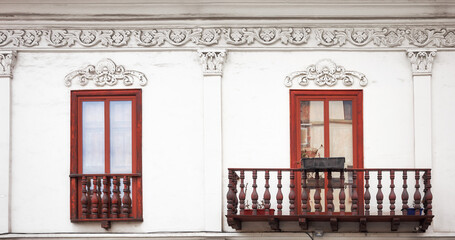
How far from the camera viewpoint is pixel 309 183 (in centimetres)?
1212

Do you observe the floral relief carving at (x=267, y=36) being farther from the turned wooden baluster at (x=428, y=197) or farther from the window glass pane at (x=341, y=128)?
the turned wooden baluster at (x=428, y=197)

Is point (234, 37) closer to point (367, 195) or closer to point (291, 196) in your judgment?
point (291, 196)

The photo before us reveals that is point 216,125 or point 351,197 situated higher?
point 216,125

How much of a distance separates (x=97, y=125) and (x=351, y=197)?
4.40 m

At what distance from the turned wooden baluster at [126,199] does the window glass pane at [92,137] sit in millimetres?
521

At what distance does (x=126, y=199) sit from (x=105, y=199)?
0.34 metres

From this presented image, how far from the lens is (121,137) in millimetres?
12234

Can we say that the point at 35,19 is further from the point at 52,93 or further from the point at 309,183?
the point at 309,183

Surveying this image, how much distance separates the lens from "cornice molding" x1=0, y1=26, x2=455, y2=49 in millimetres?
12188

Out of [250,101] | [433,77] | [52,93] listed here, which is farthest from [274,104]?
[52,93]

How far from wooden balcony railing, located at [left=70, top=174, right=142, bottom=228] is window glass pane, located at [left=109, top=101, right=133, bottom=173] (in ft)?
0.85

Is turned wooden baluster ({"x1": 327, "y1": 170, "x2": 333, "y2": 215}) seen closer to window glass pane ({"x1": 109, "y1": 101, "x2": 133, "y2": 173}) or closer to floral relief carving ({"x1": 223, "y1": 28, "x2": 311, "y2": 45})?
floral relief carving ({"x1": 223, "y1": 28, "x2": 311, "y2": 45})

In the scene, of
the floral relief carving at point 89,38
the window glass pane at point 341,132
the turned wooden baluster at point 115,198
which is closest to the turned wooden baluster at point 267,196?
the window glass pane at point 341,132

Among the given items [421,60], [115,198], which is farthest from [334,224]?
[115,198]
